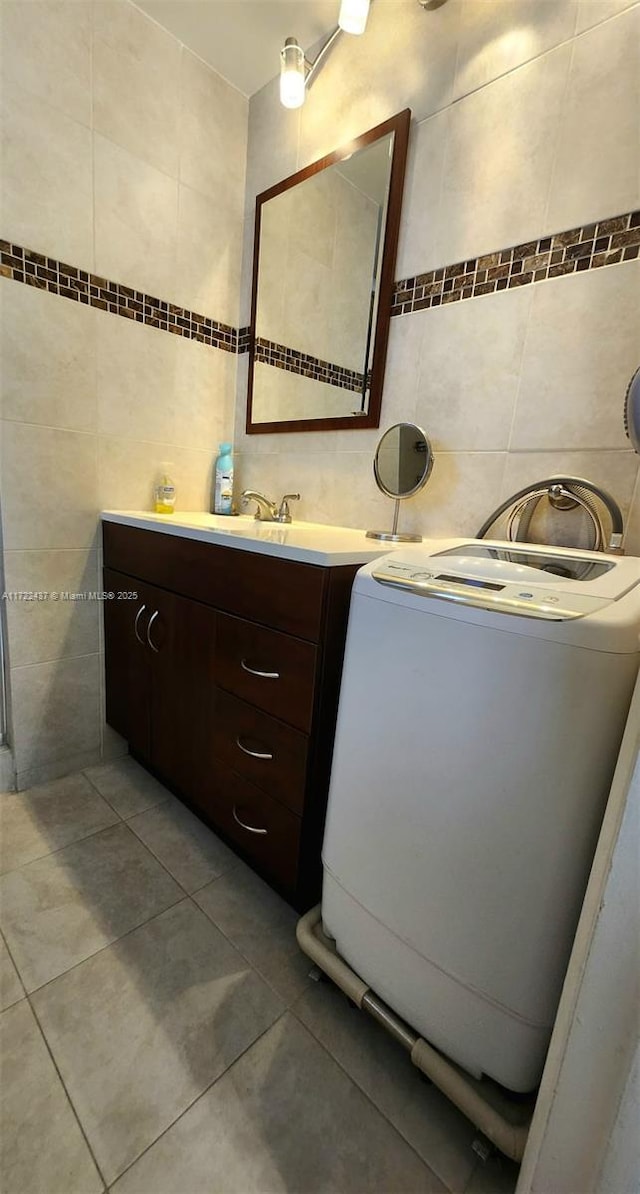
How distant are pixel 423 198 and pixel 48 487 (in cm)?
124

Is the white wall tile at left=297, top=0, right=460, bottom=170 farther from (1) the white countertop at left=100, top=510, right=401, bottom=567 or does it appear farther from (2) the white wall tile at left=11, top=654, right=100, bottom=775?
(2) the white wall tile at left=11, top=654, right=100, bottom=775

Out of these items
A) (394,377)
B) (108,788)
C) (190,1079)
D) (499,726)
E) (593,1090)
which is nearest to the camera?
(593,1090)

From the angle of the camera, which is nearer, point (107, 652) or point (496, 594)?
point (496, 594)

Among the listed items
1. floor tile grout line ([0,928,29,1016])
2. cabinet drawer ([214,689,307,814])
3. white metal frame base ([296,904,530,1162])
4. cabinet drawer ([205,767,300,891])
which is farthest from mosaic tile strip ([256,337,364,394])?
floor tile grout line ([0,928,29,1016])

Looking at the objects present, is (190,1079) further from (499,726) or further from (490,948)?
(499,726)

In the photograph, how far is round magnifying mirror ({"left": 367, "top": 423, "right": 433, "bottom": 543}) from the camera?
1102mm

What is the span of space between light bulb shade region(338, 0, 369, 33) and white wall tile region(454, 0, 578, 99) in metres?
0.22

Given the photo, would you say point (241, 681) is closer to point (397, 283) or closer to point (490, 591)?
point (490, 591)

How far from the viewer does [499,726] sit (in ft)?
1.88

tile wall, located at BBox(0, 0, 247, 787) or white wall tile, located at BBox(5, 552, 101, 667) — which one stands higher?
tile wall, located at BBox(0, 0, 247, 787)

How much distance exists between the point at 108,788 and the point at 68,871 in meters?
0.33

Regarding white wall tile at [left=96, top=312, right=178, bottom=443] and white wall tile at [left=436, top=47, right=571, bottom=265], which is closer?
white wall tile at [left=436, top=47, right=571, bottom=265]

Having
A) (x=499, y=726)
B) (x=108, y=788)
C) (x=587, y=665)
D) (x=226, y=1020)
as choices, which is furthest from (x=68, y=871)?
(x=587, y=665)

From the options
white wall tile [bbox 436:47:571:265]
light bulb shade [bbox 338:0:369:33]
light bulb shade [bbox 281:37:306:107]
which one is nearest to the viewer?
white wall tile [bbox 436:47:571:265]
